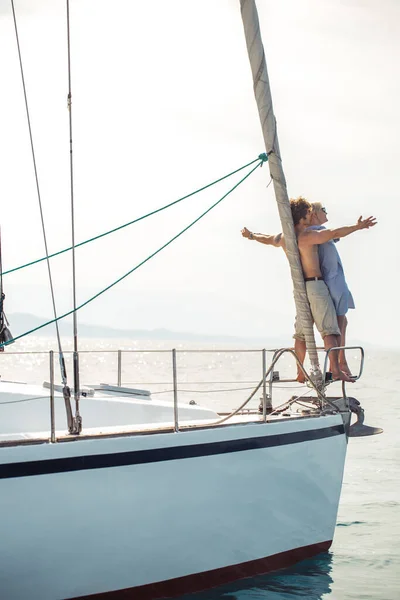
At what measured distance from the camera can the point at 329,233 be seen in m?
8.31

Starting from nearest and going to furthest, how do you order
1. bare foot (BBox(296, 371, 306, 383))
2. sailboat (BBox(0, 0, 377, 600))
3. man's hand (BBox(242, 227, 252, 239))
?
sailboat (BBox(0, 0, 377, 600)), bare foot (BBox(296, 371, 306, 383)), man's hand (BBox(242, 227, 252, 239))

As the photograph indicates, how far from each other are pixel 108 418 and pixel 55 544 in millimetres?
2336

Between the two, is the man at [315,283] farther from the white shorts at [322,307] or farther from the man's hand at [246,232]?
the man's hand at [246,232]

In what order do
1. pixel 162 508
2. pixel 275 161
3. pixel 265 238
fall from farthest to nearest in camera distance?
pixel 265 238
pixel 275 161
pixel 162 508

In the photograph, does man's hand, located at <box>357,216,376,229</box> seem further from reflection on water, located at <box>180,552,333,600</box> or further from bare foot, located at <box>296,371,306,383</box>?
reflection on water, located at <box>180,552,333,600</box>

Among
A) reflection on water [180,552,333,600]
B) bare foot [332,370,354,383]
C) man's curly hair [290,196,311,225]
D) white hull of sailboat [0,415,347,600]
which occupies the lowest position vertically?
reflection on water [180,552,333,600]

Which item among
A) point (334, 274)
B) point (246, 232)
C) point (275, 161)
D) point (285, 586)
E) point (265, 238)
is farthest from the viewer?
point (246, 232)

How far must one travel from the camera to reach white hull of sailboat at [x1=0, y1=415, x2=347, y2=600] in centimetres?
643

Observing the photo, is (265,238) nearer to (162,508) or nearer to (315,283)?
(315,283)

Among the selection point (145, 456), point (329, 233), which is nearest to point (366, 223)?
point (329, 233)

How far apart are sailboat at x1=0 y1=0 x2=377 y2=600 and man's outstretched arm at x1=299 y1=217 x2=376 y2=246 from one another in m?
0.20

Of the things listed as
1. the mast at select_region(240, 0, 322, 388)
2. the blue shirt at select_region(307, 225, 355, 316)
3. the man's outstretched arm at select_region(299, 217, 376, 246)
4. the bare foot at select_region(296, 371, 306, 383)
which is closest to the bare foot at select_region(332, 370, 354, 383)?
the mast at select_region(240, 0, 322, 388)

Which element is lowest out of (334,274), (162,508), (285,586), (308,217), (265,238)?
(285,586)

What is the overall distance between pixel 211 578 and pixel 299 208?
3504 mm
